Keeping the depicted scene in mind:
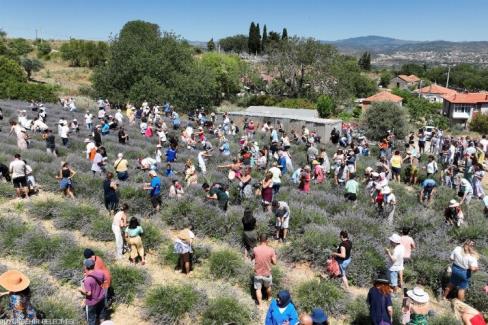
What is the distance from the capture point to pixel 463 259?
8.36 m

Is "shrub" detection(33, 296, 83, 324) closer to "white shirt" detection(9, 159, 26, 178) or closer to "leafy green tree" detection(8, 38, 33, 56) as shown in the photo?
"white shirt" detection(9, 159, 26, 178)

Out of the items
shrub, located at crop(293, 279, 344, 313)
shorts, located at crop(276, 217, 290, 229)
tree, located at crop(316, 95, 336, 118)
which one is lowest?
tree, located at crop(316, 95, 336, 118)

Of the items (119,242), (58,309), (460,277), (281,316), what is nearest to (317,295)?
(281,316)

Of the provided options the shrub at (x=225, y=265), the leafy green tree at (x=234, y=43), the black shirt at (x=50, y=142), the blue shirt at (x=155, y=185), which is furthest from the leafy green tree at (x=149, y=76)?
the leafy green tree at (x=234, y=43)

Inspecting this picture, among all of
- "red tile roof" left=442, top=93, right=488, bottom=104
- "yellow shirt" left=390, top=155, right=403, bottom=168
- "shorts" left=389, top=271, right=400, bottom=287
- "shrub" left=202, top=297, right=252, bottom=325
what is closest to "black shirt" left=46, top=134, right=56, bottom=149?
"shrub" left=202, top=297, right=252, bottom=325

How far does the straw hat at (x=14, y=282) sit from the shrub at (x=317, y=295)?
4.82 meters

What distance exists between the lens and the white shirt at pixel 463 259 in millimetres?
8273

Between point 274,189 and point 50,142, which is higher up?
point 50,142

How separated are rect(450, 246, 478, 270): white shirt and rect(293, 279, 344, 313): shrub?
236cm

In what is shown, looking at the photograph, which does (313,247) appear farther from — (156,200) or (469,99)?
(469,99)

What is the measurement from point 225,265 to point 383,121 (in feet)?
101

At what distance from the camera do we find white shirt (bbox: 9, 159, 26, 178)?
1198 centimetres

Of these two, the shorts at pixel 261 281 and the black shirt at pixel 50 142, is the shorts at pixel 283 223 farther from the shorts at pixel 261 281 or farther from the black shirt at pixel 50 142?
the black shirt at pixel 50 142

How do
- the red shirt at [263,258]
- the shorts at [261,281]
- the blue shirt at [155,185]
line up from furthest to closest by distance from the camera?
the blue shirt at [155,185] < the shorts at [261,281] < the red shirt at [263,258]
